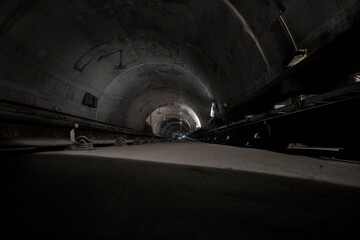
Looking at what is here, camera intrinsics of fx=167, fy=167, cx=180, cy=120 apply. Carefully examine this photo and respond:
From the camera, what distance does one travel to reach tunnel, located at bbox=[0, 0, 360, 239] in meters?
Result: 0.67

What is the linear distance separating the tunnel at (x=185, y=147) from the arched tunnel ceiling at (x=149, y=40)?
4cm

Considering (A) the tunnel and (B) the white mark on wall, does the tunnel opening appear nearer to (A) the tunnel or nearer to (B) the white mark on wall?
(A) the tunnel

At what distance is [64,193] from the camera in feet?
2.94

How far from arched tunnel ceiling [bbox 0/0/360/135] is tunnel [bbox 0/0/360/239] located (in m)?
0.04

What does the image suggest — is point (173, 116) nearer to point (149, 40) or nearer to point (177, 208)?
point (149, 40)

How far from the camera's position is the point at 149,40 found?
300 inches

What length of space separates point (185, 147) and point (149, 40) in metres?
Result: 5.26

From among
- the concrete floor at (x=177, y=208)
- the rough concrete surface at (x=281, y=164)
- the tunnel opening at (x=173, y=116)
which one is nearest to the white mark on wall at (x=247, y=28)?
the rough concrete surface at (x=281, y=164)

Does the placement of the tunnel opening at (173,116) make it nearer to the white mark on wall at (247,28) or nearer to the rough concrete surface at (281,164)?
the white mark on wall at (247,28)

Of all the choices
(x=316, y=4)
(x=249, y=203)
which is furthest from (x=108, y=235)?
(x=316, y=4)

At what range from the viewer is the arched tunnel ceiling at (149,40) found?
12.1 feet

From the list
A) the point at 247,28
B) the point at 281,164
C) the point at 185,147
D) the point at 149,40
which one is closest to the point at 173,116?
the point at 149,40

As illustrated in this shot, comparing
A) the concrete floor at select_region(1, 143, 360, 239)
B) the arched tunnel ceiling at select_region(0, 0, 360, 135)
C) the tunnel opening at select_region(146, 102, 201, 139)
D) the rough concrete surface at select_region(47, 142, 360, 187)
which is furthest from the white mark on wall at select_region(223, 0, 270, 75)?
the tunnel opening at select_region(146, 102, 201, 139)

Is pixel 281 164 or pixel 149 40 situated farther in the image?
pixel 149 40
